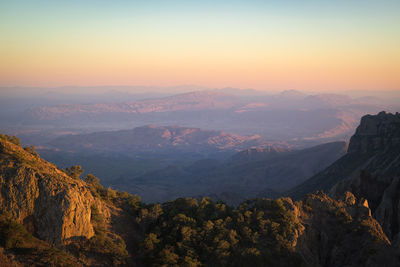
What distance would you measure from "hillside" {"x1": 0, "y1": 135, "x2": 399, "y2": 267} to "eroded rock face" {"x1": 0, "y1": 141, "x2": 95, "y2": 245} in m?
0.06

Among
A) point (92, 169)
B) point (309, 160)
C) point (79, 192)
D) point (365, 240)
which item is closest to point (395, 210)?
point (365, 240)

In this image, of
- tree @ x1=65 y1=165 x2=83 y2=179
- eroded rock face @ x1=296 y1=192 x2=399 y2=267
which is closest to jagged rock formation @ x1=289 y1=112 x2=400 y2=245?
eroded rock face @ x1=296 y1=192 x2=399 y2=267

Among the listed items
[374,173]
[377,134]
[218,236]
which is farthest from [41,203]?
→ [377,134]

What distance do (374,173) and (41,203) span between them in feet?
157

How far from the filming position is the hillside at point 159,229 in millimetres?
21703

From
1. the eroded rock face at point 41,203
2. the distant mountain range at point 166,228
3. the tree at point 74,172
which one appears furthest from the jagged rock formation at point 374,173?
the tree at point 74,172

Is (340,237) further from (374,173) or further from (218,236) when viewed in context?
(374,173)

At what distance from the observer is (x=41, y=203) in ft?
72.2

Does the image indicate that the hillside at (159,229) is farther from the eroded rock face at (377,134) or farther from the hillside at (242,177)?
the hillside at (242,177)

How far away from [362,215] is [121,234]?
70.2 feet

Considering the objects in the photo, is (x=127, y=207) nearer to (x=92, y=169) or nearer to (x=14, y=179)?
(x=14, y=179)

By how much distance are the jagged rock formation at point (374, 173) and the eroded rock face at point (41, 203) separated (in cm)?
2527

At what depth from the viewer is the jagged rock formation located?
125ft

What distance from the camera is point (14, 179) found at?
72.3ft
